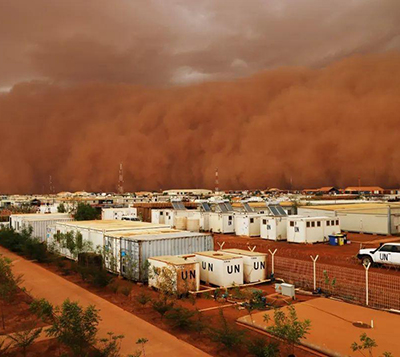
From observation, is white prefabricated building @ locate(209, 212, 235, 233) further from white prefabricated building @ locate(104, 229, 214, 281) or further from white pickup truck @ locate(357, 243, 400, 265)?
white pickup truck @ locate(357, 243, 400, 265)

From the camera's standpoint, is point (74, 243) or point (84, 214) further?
point (84, 214)

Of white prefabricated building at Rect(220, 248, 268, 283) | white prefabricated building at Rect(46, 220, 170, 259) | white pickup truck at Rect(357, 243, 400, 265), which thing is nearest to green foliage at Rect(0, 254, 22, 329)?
white prefabricated building at Rect(46, 220, 170, 259)

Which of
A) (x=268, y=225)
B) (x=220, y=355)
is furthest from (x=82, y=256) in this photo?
(x=268, y=225)

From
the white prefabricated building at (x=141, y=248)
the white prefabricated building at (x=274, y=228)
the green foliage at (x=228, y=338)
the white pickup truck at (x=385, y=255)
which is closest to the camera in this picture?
the green foliage at (x=228, y=338)

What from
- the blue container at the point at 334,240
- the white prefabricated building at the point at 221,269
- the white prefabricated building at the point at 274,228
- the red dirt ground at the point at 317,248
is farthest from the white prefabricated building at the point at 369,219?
the white prefabricated building at the point at 221,269

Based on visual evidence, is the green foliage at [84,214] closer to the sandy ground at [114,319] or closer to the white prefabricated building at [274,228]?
the white prefabricated building at [274,228]

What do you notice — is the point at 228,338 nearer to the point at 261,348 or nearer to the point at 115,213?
the point at 261,348

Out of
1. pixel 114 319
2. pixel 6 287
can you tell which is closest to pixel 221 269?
pixel 114 319
